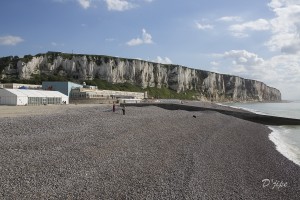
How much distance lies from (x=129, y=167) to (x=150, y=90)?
472ft

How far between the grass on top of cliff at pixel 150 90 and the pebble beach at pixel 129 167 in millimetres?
112045

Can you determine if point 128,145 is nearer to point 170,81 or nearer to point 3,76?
point 3,76

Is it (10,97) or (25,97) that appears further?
(25,97)

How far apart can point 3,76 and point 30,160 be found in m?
120

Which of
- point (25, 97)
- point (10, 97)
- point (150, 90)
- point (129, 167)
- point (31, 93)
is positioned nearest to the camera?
point (129, 167)

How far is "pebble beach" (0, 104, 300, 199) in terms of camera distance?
11.7 meters

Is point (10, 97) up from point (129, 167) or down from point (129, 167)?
up

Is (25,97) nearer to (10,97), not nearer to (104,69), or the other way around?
(10,97)

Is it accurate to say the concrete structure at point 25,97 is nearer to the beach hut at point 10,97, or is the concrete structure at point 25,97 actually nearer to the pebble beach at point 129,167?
the beach hut at point 10,97

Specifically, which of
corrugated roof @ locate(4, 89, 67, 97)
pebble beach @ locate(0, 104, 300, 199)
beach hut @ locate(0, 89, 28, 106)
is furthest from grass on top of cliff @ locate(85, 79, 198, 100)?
pebble beach @ locate(0, 104, 300, 199)

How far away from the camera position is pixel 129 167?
1485 centimetres
